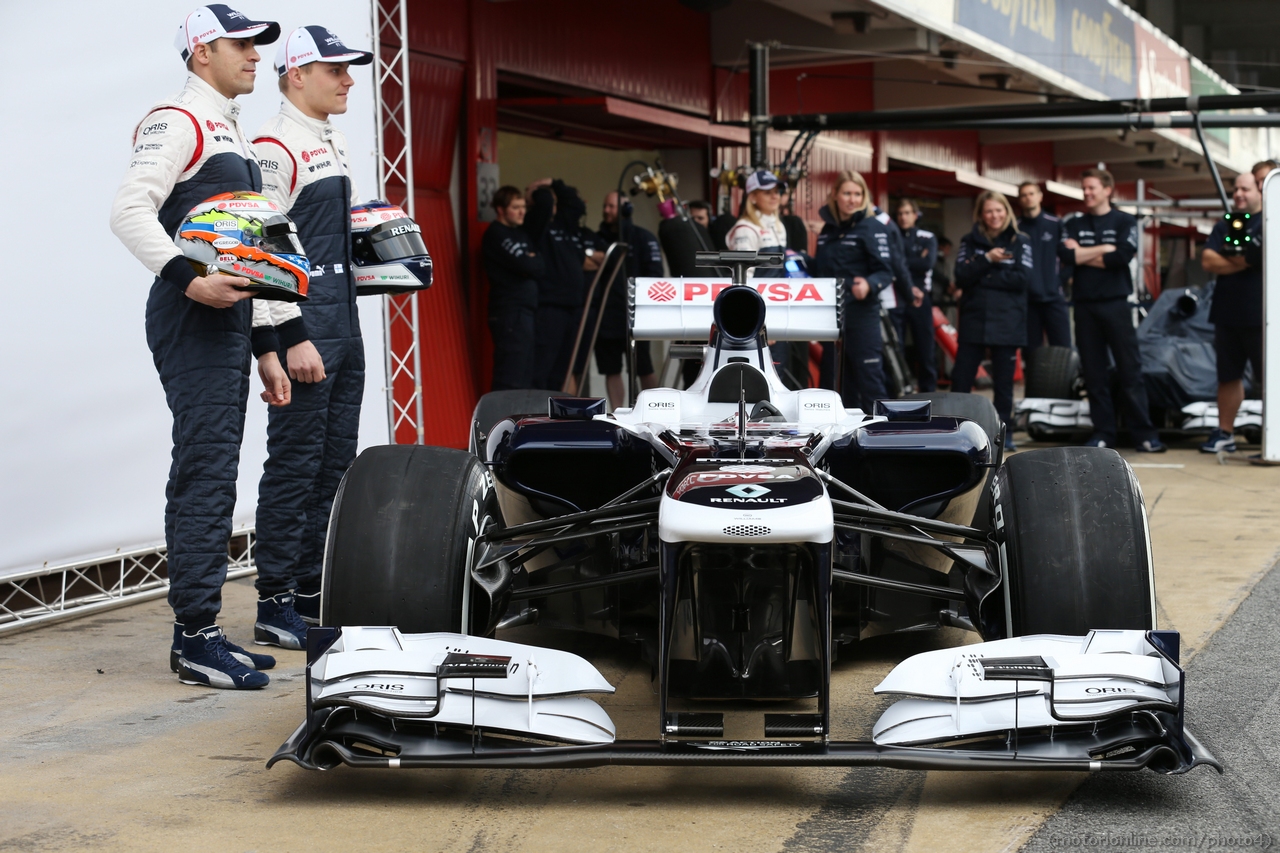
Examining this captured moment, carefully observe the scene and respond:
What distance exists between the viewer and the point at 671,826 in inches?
118

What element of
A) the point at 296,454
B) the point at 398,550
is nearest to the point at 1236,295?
the point at 296,454

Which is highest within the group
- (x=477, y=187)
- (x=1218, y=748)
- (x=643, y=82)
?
(x=643, y=82)

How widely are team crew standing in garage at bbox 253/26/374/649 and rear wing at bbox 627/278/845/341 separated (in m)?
1.14

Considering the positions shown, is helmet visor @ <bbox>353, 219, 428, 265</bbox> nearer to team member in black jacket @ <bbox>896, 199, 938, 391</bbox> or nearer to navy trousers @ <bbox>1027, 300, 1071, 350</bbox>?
team member in black jacket @ <bbox>896, 199, 938, 391</bbox>

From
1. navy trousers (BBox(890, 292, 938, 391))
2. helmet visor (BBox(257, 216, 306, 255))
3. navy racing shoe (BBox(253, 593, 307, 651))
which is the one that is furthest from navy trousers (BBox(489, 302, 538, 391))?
helmet visor (BBox(257, 216, 306, 255))

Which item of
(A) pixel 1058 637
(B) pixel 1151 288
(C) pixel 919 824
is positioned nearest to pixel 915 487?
(A) pixel 1058 637

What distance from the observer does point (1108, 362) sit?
418 inches

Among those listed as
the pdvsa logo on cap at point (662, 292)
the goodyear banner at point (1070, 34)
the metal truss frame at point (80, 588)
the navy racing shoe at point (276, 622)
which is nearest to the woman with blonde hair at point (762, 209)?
the pdvsa logo on cap at point (662, 292)

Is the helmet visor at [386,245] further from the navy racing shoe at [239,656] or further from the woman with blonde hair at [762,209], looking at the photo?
the woman with blonde hair at [762,209]

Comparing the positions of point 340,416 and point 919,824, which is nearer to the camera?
point 919,824

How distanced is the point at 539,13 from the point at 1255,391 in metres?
6.38

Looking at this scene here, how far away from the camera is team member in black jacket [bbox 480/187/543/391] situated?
9422 mm

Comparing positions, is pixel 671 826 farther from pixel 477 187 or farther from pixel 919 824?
pixel 477 187

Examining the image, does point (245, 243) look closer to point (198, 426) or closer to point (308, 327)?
point (198, 426)
